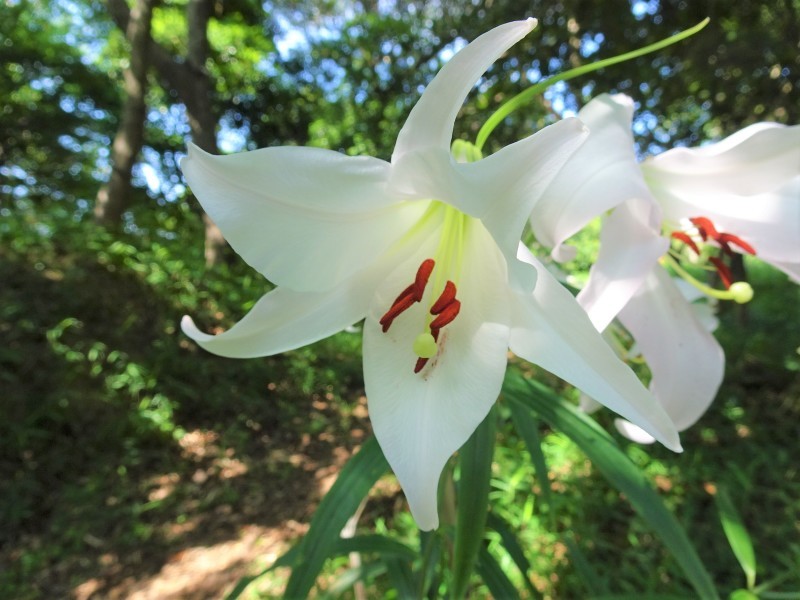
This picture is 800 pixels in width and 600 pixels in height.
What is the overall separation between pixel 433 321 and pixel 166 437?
2.77 metres

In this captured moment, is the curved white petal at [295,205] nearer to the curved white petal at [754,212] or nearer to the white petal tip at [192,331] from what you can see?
the white petal tip at [192,331]

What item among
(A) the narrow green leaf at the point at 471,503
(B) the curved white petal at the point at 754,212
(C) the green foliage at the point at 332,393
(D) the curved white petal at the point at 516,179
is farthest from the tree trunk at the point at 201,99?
(D) the curved white petal at the point at 516,179

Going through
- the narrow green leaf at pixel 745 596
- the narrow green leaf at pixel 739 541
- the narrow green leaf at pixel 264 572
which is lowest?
the narrow green leaf at pixel 745 596

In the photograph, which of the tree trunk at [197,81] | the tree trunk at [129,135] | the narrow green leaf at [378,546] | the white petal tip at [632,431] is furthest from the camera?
the tree trunk at [197,81]

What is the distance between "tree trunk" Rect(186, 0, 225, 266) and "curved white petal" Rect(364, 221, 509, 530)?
3197 millimetres

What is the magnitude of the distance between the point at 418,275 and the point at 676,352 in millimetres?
288

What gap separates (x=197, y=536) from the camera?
2406 mm

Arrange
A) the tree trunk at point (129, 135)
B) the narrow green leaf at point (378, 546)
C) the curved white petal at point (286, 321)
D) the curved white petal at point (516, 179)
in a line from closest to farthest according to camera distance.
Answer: the curved white petal at point (516, 179) → the curved white petal at point (286, 321) → the narrow green leaf at point (378, 546) → the tree trunk at point (129, 135)

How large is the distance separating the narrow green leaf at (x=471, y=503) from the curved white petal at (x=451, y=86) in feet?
1.32

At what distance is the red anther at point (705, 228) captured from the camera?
1.98 ft

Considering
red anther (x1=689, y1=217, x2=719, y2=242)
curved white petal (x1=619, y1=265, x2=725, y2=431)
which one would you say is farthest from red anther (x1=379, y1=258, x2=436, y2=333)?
red anther (x1=689, y1=217, x2=719, y2=242)

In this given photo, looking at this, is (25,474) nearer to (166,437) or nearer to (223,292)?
(166,437)

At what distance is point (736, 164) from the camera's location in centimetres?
55

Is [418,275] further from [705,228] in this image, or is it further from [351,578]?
[351,578]
